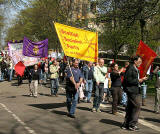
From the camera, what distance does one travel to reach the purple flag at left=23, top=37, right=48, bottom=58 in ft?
46.9

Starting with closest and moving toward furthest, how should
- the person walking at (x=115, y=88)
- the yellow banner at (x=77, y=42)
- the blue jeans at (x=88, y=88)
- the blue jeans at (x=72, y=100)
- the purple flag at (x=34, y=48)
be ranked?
the blue jeans at (x=72, y=100) → the yellow banner at (x=77, y=42) → the person walking at (x=115, y=88) → the blue jeans at (x=88, y=88) → the purple flag at (x=34, y=48)

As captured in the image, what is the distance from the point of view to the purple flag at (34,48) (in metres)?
14.3

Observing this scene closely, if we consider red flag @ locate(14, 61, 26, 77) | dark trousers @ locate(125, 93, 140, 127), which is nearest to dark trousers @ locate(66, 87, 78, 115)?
dark trousers @ locate(125, 93, 140, 127)

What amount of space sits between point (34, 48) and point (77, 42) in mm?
5266

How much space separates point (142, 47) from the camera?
8680 mm

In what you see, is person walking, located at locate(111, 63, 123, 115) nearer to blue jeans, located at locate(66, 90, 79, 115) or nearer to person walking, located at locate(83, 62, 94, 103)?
blue jeans, located at locate(66, 90, 79, 115)

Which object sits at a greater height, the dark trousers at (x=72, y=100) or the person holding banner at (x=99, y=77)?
the person holding banner at (x=99, y=77)

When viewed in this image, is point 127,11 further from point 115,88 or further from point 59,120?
point 59,120

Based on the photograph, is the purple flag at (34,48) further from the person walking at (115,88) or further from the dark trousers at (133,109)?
the dark trousers at (133,109)

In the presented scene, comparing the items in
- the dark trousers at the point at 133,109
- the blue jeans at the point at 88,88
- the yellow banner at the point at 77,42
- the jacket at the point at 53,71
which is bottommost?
the dark trousers at the point at 133,109

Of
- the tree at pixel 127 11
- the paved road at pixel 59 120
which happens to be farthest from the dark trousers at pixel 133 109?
the tree at pixel 127 11

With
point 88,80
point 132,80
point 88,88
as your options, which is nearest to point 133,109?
point 132,80

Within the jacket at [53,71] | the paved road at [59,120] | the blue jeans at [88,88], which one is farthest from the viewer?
the jacket at [53,71]

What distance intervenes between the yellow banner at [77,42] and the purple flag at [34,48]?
5.05m
